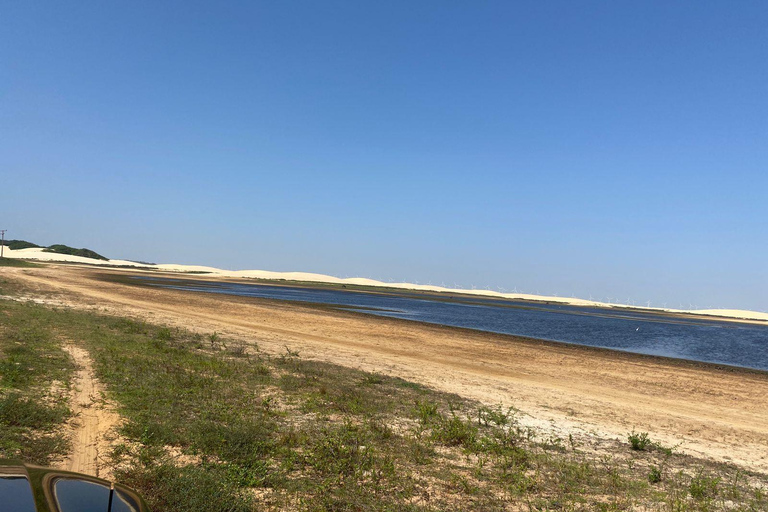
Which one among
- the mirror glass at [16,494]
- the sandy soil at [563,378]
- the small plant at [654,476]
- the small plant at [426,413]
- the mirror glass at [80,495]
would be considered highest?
the mirror glass at [16,494]

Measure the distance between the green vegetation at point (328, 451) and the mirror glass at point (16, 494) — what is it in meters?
3.99

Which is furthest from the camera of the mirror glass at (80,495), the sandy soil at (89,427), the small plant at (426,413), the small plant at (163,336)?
the small plant at (163,336)

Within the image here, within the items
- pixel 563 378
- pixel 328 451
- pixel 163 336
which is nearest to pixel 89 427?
pixel 328 451

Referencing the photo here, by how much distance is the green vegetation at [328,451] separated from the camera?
287 inches

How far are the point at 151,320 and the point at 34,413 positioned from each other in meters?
20.5

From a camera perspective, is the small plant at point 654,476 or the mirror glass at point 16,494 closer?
the mirror glass at point 16,494

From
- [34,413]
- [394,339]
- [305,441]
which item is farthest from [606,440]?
[394,339]

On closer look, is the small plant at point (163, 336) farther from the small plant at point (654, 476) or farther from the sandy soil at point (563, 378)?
the small plant at point (654, 476)

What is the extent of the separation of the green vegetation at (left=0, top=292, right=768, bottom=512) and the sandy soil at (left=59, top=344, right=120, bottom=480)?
26 cm

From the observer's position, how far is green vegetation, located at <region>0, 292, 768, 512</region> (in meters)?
7.29

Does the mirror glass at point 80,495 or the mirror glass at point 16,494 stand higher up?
the mirror glass at point 16,494

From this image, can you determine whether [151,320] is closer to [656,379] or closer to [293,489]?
[293,489]

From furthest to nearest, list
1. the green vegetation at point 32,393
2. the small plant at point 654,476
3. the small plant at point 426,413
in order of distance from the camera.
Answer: the small plant at point 426,413 → the small plant at point 654,476 → the green vegetation at point 32,393

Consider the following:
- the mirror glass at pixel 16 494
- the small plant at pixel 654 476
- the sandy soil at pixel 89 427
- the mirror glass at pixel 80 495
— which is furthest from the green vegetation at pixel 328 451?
the mirror glass at pixel 16 494
